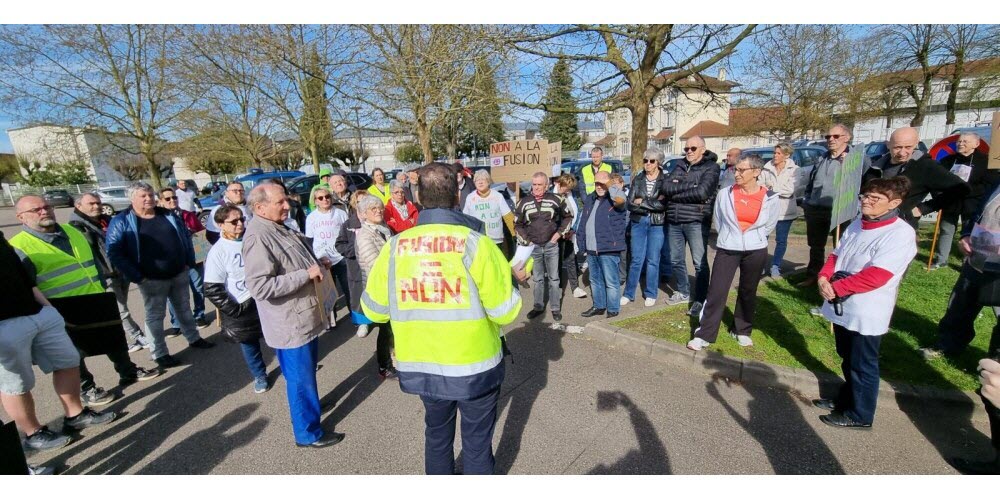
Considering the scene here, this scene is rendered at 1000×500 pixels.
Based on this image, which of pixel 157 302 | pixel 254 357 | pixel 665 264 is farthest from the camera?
pixel 665 264

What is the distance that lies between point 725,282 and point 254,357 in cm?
422

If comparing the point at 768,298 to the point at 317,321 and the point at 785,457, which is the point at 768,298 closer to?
the point at 785,457

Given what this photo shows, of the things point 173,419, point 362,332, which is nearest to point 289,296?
point 173,419

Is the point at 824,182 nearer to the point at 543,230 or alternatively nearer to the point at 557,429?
the point at 543,230

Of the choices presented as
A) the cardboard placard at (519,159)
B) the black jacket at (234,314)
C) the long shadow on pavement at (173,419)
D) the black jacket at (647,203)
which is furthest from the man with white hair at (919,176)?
the long shadow on pavement at (173,419)

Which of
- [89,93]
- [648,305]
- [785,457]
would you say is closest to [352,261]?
[648,305]

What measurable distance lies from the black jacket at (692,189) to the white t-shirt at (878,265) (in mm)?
1839

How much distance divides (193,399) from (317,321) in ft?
6.04

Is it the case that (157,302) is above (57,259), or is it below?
below

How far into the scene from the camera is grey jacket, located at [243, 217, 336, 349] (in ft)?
8.46

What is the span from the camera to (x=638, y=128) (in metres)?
8.58

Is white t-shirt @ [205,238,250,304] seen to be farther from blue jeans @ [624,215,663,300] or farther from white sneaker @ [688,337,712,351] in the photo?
blue jeans @ [624,215,663,300]

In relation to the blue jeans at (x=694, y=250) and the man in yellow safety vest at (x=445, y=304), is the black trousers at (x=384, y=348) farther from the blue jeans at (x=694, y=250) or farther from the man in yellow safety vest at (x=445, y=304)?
the blue jeans at (x=694, y=250)

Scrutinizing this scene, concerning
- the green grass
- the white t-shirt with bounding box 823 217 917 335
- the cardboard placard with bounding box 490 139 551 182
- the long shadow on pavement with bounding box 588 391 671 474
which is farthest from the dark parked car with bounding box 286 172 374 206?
the white t-shirt with bounding box 823 217 917 335
